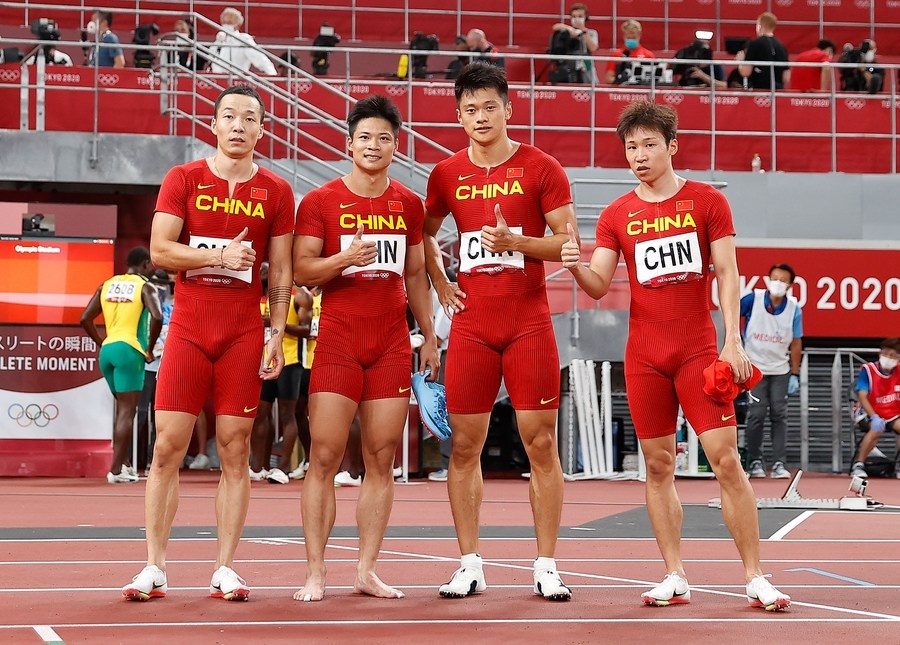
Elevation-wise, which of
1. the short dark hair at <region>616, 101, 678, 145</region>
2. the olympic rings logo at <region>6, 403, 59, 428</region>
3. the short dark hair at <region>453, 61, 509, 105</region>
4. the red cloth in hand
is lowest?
the olympic rings logo at <region>6, 403, 59, 428</region>

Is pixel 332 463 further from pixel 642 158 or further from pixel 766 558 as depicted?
pixel 766 558

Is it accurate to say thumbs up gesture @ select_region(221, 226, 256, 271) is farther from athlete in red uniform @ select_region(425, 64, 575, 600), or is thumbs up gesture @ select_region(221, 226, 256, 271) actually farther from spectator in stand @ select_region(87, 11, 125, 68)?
spectator in stand @ select_region(87, 11, 125, 68)

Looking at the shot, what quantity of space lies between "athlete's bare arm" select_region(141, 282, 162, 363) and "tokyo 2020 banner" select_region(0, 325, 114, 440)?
4.22ft

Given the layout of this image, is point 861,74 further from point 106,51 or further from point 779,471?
point 106,51

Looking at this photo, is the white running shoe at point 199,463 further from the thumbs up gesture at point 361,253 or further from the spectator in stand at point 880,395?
the thumbs up gesture at point 361,253

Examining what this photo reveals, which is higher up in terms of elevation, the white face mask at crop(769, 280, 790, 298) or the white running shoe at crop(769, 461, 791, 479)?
the white face mask at crop(769, 280, 790, 298)

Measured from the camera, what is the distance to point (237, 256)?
5.63m

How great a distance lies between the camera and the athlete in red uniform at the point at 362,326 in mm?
5945

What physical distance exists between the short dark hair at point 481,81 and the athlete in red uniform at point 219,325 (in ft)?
3.03

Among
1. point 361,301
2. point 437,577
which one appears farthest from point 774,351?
point 361,301

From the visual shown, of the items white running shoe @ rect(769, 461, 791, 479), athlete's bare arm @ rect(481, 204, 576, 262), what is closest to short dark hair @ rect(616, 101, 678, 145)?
athlete's bare arm @ rect(481, 204, 576, 262)

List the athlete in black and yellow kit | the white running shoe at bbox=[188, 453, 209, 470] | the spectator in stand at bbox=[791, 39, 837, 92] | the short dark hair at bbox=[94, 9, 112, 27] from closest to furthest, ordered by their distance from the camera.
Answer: the athlete in black and yellow kit → the white running shoe at bbox=[188, 453, 209, 470] → the short dark hair at bbox=[94, 9, 112, 27] → the spectator in stand at bbox=[791, 39, 837, 92]

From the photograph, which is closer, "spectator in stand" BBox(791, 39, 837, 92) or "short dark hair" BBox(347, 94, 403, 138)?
"short dark hair" BBox(347, 94, 403, 138)

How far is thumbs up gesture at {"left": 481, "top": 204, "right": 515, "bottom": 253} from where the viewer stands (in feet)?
19.2
